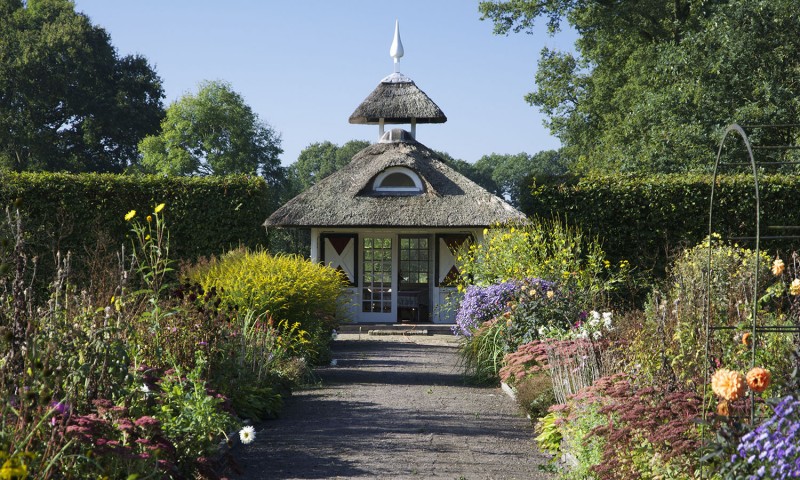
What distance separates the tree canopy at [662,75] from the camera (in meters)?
18.9

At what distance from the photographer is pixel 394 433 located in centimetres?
728

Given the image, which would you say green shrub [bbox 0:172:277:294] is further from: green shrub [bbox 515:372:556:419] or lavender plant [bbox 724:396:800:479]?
lavender plant [bbox 724:396:800:479]

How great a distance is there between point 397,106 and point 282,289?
11.5m

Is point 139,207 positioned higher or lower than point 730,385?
higher

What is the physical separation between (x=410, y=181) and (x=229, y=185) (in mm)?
3995

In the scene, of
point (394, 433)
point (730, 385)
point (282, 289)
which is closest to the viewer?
point (730, 385)

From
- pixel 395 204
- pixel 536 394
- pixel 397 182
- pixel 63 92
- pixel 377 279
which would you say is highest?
pixel 63 92

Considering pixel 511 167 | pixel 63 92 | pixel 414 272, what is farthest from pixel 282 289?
pixel 511 167

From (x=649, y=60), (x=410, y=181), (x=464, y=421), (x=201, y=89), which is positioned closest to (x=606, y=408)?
(x=464, y=421)

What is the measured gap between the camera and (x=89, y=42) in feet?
105

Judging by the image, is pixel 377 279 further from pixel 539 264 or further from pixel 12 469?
pixel 12 469

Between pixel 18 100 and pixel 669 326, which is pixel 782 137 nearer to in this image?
pixel 669 326

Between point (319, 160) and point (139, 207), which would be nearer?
point (139, 207)

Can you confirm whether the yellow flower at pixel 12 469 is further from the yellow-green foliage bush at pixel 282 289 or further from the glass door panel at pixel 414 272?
the glass door panel at pixel 414 272
